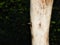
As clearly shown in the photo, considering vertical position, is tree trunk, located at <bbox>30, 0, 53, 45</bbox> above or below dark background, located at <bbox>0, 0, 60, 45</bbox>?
above

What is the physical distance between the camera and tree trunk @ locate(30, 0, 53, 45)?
6.40 feet

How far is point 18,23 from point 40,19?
3.09 m

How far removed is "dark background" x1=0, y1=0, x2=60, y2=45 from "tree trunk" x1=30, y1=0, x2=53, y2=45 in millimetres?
2553

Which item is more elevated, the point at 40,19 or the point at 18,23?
the point at 40,19

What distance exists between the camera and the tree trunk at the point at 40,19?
6.40 ft

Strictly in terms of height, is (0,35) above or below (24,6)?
below

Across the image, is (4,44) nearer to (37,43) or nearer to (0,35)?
(0,35)

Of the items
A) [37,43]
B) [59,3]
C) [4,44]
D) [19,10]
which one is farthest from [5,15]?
[37,43]

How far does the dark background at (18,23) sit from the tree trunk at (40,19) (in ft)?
8.38

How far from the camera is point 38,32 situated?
6.63ft

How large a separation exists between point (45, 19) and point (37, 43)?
0.23 m

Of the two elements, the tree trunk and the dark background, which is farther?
the dark background

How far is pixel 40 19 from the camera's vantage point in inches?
78.6

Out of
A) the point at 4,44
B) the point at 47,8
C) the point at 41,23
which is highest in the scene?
the point at 47,8
